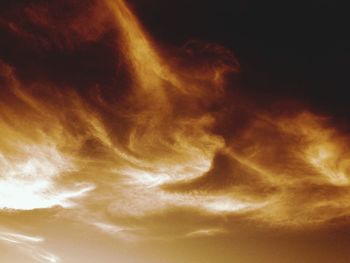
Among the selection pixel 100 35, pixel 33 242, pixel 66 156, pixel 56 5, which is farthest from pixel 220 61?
pixel 33 242

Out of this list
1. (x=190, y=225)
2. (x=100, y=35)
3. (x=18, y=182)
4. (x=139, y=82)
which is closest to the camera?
(x=100, y=35)

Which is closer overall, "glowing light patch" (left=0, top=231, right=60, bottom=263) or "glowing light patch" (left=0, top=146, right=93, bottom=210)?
"glowing light patch" (left=0, top=146, right=93, bottom=210)

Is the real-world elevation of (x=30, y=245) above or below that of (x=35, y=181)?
below

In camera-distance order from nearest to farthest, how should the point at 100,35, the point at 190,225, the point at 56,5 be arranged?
the point at 56,5 < the point at 100,35 < the point at 190,225

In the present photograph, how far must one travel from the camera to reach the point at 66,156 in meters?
6.96

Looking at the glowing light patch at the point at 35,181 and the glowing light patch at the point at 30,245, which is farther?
the glowing light patch at the point at 30,245

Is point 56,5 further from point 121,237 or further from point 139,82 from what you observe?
point 121,237

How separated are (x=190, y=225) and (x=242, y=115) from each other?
469cm

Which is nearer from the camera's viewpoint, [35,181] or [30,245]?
[35,181]

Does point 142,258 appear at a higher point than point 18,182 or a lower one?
lower

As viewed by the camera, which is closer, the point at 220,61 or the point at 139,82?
the point at 220,61

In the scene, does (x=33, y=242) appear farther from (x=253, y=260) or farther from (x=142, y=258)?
(x=253, y=260)

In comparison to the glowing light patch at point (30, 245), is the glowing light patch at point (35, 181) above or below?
above

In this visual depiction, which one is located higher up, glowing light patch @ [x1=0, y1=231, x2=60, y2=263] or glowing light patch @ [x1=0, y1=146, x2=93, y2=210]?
glowing light patch @ [x1=0, y1=146, x2=93, y2=210]
